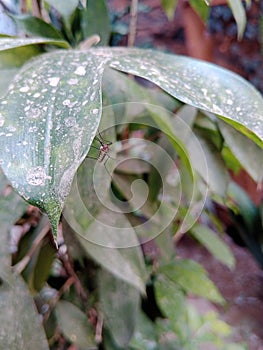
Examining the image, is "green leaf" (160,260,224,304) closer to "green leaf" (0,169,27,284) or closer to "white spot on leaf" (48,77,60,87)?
"green leaf" (0,169,27,284)

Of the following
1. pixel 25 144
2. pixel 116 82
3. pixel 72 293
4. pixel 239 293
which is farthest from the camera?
pixel 239 293

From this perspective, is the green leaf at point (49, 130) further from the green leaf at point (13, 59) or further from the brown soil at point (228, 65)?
the brown soil at point (228, 65)

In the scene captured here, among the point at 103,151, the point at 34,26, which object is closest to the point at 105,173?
the point at 103,151

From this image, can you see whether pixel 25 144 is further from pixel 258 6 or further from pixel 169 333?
pixel 258 6

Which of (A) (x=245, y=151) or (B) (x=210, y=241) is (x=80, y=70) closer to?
(A) (x=245, y=151)

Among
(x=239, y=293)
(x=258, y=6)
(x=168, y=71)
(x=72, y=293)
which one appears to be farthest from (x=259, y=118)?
(x=258, y=6)
